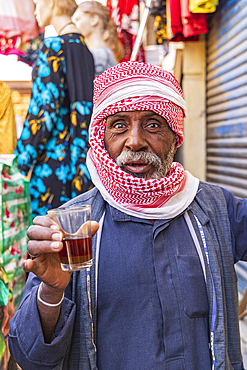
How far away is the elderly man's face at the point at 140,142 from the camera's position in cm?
154

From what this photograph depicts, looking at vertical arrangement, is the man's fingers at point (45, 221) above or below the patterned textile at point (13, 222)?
above

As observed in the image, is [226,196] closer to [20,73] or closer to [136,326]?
[136,326]

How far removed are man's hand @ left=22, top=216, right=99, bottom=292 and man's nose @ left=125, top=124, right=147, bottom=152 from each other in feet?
1.71

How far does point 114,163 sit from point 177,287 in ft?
1.88

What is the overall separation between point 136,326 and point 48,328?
35 cm

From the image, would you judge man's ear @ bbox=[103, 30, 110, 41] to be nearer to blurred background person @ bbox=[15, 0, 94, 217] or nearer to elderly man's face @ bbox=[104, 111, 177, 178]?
blurred background person @ bbox=[15, 0, 94, 217]

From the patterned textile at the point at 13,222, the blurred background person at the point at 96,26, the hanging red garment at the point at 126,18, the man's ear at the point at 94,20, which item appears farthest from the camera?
the hanging red garment at the point at 126,18

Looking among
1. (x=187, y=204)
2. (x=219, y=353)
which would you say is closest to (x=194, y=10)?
(x=187, y=204)

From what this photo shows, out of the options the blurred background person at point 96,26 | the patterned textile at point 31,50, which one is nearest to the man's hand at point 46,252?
the blurred background person at point 96,26

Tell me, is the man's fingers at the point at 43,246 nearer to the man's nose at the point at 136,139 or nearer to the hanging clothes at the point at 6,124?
the man's nose at the point at 136,139

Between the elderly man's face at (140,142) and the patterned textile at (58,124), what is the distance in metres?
1.05

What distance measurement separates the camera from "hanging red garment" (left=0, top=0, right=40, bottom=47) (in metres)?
3.86

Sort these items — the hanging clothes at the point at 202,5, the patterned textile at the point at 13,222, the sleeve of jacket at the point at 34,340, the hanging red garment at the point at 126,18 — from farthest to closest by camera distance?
the hanging red garment at the point at 126,18 → the hanging clothes at the point at 202,5 → the patterned textile at the point at 13,222 → the sleeve of jacket at the point at 34,340

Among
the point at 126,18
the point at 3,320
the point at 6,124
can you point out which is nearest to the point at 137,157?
the point at 3,320
